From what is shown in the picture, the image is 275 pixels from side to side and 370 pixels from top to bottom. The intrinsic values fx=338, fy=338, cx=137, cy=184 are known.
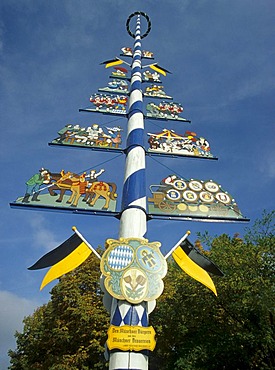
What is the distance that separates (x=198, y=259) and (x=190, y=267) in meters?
0.23

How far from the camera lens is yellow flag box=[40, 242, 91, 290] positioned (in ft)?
16.9

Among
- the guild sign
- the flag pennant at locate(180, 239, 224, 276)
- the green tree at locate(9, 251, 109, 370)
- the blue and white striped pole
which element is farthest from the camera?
the green tree at locate(9, 251, 109, 370)

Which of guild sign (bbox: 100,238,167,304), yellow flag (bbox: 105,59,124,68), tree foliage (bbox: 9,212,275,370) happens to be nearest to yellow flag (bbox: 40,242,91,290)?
guild sign (bbox: 100,238,167,304)

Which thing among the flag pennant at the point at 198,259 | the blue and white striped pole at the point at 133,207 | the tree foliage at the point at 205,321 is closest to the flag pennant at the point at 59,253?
the blue and white striped pole at the point at 133,207

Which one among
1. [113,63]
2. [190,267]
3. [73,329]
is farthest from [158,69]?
[73,329]

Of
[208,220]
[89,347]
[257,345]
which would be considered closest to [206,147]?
[208,220]

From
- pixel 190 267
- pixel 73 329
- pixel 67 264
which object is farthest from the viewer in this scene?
pixel 73 329

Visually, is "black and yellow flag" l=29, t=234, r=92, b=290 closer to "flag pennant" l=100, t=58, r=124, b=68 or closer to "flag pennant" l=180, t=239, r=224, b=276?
"flag pennant" l=180, t=239, r=224, b=276

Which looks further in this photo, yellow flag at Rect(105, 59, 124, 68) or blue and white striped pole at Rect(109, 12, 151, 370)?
yellow flag at Rect(105, 59, 124, 68)

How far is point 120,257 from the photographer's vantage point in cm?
484

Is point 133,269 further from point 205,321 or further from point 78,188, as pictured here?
point 205,321

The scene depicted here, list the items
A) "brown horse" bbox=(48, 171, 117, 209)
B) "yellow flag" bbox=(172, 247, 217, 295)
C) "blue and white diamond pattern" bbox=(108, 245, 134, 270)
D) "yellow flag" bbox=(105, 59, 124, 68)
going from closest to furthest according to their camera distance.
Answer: "blue and white diamond pattern" bbox=(108, 245, 134, 270) < "yellow flag" bbox=(172, 247, 217, 295) < "brown horse" bbox=(48, 171, 117, 209) < "yellow flag" bbox=(105, 59, 124, 68)

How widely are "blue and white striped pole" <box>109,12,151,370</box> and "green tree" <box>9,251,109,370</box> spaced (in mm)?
8945

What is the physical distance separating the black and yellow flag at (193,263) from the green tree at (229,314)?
4.74 metres
